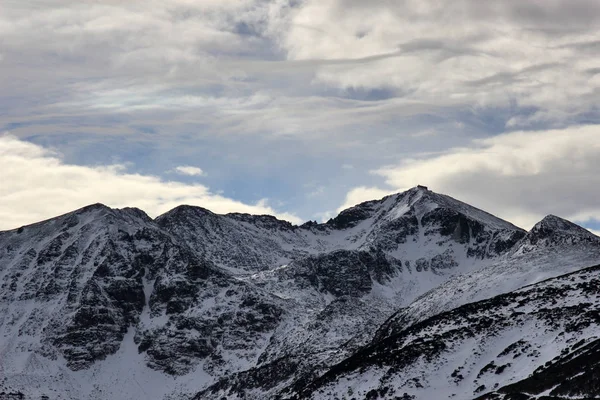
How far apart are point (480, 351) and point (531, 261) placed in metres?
65.8

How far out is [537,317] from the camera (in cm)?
14025

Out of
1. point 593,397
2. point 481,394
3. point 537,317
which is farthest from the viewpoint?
point 537,317

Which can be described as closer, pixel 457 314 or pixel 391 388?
pixel 391 388

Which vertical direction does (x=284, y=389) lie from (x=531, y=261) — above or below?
below

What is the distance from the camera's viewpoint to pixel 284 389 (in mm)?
196250

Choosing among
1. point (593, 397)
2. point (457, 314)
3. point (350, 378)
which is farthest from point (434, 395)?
point (593, 397)

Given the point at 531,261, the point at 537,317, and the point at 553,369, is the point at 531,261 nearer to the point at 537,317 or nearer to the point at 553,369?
the point at 537,317

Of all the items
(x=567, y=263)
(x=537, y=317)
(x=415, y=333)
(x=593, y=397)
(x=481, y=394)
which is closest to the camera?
(x=593, y=397)

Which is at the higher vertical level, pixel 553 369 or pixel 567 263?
pixel 567 263

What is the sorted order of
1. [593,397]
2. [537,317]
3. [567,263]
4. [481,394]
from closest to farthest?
[593,397], [481,394], [537,317], [567,263]

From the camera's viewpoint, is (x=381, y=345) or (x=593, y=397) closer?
(x=593, y=397)

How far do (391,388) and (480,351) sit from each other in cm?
1408

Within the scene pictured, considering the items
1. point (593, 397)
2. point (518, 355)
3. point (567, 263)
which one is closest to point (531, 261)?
point (567, 263)

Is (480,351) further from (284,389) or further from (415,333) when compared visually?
(284,389)
